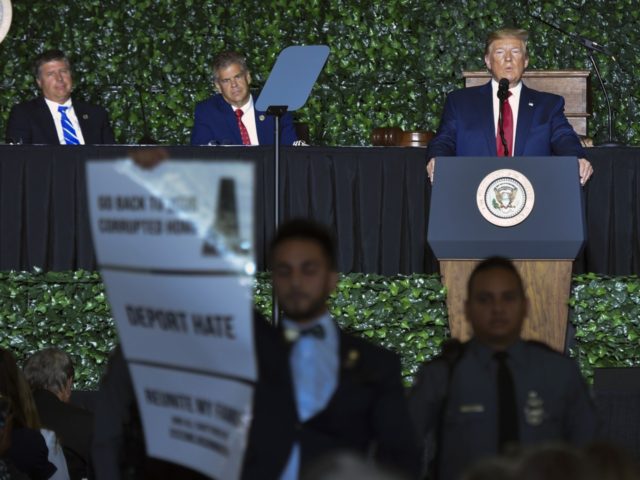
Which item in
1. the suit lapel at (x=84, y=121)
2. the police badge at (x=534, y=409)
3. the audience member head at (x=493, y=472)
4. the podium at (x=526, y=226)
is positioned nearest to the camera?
the audience member head at (x=493, y=472)

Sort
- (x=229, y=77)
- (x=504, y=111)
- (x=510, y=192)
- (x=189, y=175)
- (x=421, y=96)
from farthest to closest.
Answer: (x=421, y=96)
(x=229, y=77)
(x=504, y=111)
(x=510, y=192)
(x=189, y=175)

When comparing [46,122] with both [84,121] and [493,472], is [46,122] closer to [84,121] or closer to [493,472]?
[84,121]

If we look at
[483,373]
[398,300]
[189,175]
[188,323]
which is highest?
[189,175]

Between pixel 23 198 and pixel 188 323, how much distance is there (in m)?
5.62

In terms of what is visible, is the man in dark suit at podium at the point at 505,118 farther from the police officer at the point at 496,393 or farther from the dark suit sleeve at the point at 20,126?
the police officer at the point at 496,393

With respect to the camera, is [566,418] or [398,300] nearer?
[566,418]

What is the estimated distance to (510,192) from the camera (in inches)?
293

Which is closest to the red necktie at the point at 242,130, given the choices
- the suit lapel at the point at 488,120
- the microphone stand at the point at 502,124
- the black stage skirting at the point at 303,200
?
the black stage skirting at the point at 303,200

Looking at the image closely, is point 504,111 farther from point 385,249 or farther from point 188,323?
point 188,323

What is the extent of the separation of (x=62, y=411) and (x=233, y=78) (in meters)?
3.79

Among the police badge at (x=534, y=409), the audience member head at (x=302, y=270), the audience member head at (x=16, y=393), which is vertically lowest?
the audience member head at (x=16, y=393)

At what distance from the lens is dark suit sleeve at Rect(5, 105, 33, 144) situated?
955 centimetres

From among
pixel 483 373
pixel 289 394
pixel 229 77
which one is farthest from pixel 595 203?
pixel 289 394

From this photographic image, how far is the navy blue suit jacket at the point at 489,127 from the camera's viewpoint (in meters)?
8.08
